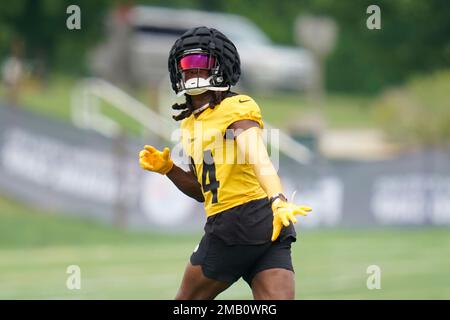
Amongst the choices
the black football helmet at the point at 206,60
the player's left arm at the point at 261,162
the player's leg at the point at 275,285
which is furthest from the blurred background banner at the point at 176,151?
the player's leg at the point at 275,285

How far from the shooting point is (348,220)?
67.6ft

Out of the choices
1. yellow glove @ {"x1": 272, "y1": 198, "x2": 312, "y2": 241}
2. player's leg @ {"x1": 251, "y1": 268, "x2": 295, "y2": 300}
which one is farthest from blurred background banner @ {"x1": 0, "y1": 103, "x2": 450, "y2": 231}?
yellow glove @ {"x1": 272, "y1": 198, "x2": 312, "y2": 241}

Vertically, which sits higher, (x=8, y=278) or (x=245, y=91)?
(x=245, y=91)

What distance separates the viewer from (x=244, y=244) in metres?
7.09

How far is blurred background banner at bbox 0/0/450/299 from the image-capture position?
50.6 feet

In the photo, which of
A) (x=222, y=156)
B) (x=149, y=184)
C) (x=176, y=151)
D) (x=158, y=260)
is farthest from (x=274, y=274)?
(x=149, y=184)

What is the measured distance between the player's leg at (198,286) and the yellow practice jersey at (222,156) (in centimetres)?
38

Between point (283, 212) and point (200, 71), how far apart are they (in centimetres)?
107

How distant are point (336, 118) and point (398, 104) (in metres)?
7.96

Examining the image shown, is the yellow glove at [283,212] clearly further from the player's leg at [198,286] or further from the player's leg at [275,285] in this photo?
the player's leg at [198,286]

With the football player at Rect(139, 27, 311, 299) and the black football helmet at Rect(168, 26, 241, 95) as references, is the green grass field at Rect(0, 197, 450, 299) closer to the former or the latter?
the football player at Rect(139, 27, 311, 299)
